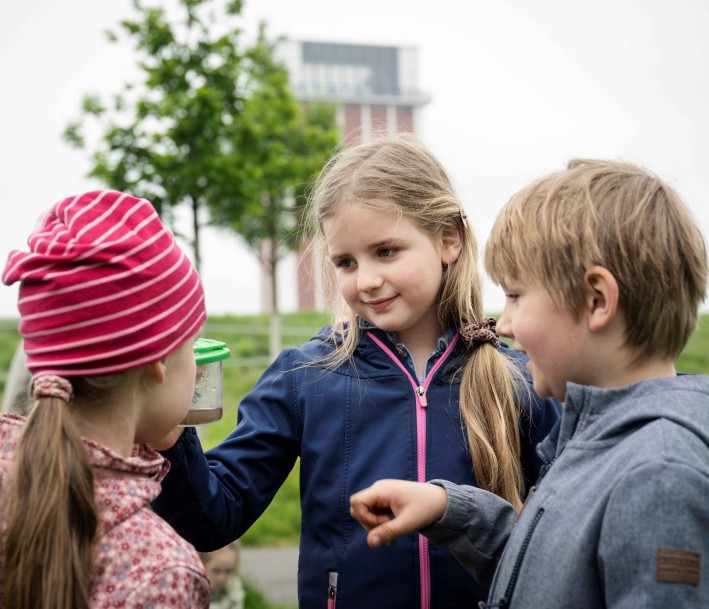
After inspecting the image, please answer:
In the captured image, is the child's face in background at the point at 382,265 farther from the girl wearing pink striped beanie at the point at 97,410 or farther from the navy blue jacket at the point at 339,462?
the girl wearing pink striped beanie at the point at 97,410

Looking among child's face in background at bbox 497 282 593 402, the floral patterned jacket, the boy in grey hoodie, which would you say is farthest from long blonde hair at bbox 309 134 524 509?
the floral patterned jacket

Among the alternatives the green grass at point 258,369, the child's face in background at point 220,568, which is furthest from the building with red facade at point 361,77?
the child's face in background at point 220,568

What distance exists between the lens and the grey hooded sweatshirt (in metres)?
1.39

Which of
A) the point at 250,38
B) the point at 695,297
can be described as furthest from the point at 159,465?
the point at 250,38

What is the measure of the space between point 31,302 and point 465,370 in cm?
113

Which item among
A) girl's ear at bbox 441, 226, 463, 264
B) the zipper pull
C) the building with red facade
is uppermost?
the building with red facade

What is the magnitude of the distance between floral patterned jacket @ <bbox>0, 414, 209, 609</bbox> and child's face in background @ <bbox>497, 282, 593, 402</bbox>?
0.76 metres

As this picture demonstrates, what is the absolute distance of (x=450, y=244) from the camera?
2396mm

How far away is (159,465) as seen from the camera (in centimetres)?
168

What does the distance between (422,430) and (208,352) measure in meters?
0.57

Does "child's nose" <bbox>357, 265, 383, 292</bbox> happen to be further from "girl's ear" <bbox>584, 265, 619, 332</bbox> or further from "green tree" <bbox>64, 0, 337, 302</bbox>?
"green tree" <bbox>64, 0, 337, 302</bbox>

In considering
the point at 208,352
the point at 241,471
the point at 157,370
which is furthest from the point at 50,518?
the point at 241,471

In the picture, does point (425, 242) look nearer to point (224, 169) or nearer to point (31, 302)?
point (31, 302)

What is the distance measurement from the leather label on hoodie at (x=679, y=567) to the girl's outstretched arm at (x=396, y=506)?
0.54 meters
